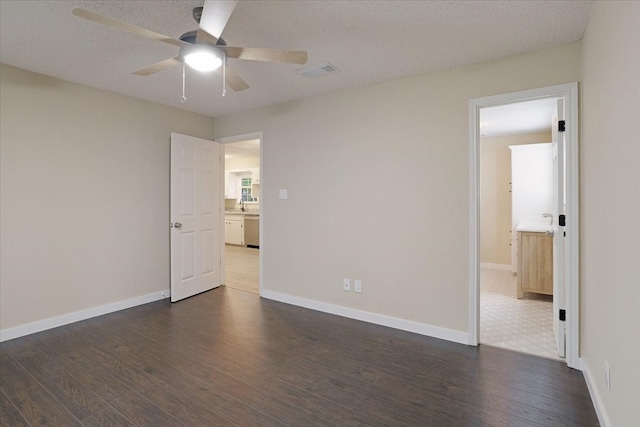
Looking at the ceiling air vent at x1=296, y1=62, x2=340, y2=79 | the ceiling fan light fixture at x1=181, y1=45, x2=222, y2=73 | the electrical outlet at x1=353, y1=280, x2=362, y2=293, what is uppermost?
the ceiling air vent at x1=296, y1=62, x2=340, y2=79

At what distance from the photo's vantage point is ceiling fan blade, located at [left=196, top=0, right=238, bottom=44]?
5.04ft

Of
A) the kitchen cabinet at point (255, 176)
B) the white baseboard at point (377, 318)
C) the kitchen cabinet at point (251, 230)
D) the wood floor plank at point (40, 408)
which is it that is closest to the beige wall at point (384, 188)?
the white baseboard at point (377, 318)

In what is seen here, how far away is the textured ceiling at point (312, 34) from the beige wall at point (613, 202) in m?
0.47

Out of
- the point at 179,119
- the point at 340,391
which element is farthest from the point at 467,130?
the point at 179,119

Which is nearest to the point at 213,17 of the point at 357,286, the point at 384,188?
the point at 384,188

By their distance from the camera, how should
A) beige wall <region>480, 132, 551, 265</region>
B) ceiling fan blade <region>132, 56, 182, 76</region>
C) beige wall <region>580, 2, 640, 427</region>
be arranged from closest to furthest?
beige wall <region>580, 2, 640, 427</region> → ceiling fan blade <region>132, 56, 182, 76</region> → beige wall <region>480, 132, 551, 265</region>

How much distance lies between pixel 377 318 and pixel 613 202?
222 cm

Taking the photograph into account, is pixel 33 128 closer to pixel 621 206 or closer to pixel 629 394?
pixel 621 206

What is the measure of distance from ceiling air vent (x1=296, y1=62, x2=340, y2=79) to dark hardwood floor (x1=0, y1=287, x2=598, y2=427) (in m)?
2.42

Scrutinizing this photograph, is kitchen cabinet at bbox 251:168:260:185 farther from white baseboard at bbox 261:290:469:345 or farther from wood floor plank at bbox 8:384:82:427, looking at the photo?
wood floor plank at bbox 8:384:82:427

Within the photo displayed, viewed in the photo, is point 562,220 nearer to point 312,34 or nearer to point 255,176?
point 312,34

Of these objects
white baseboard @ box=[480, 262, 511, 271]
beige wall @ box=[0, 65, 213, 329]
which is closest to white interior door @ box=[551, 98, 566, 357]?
white baseboard @ box=[480, 262, 511, 271]

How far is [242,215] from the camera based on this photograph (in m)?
8.76

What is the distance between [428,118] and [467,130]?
0.37 meters
